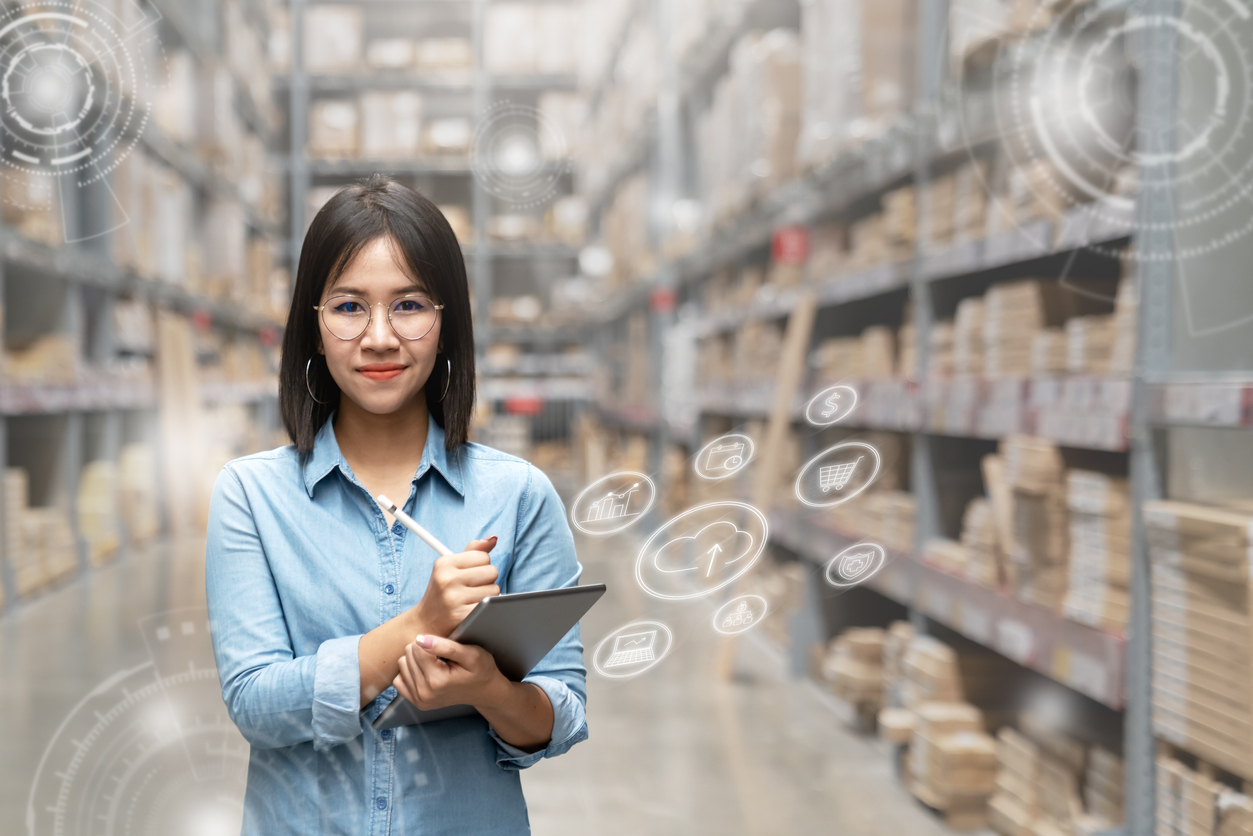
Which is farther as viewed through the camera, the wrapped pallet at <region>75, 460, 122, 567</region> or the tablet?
the wrapped pallet at <region>75, 460, 122, 567</region>

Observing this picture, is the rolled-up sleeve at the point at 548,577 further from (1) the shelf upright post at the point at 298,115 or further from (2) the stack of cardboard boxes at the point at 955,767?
(2) the stack of cardboard boxes at the point at 955,767

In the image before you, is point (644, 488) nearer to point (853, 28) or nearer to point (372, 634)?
point (853, 28)

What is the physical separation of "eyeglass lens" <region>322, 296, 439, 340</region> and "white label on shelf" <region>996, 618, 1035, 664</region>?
1.72 m

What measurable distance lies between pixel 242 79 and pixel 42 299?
1272mm

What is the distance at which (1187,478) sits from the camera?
192cm

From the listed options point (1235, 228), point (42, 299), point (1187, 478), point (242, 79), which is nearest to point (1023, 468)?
point (1187, 478)
